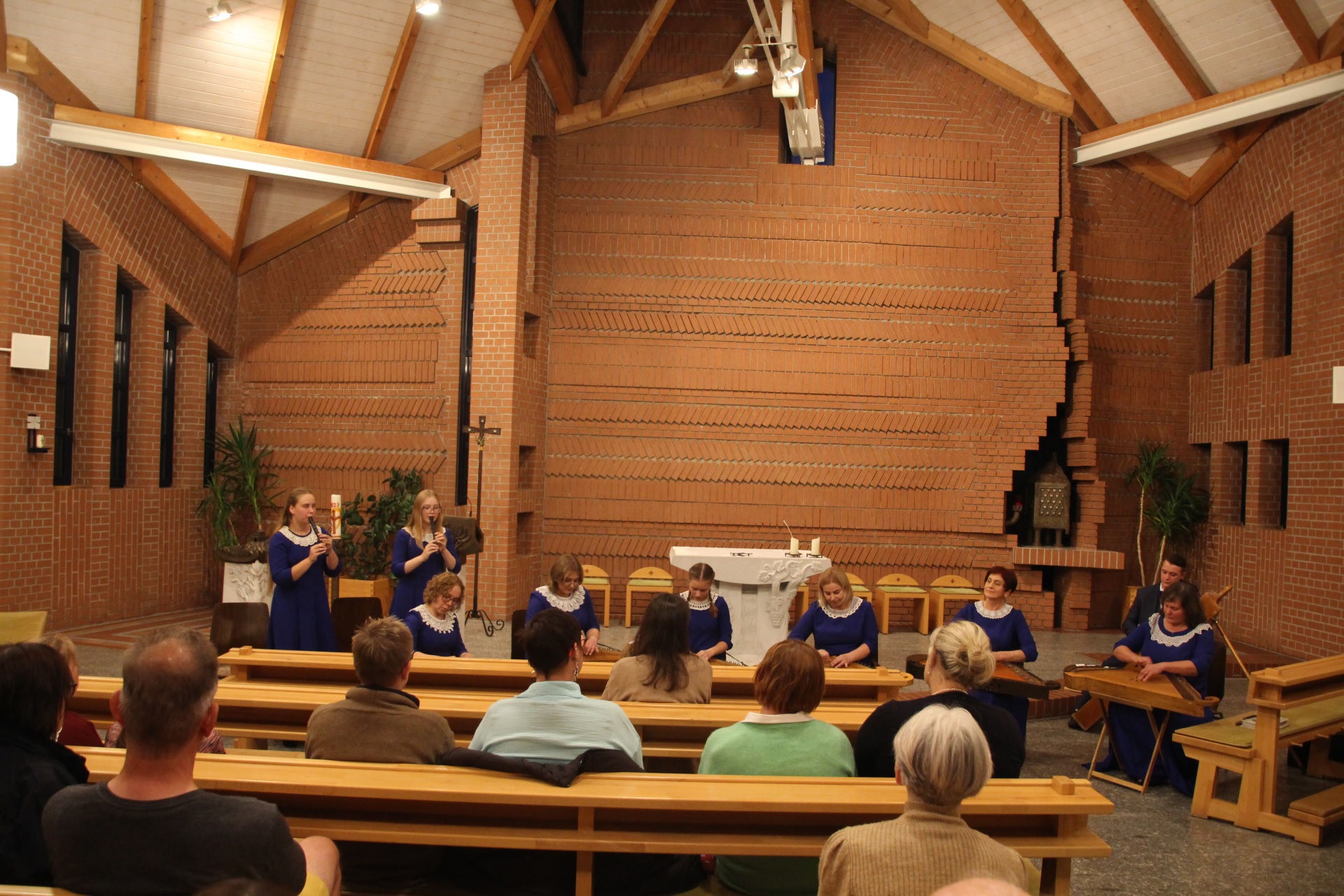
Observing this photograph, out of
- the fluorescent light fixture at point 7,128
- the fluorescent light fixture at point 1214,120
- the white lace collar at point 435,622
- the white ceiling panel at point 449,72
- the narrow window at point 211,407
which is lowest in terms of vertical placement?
the white lace collar at point 435,622


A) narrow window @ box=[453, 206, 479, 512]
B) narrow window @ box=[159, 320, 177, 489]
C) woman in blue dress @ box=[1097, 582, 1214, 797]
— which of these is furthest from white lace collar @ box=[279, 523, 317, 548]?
narrow window @ box=[159, 320, 177, 489]

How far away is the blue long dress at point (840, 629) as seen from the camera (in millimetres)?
5922

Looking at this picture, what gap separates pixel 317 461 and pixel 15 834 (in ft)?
32.2

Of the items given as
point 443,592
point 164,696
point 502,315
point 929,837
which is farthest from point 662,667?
point 502,315

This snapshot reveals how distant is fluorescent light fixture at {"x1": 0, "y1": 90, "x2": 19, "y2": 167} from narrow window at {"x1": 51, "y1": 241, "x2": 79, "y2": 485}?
4961 millimetres

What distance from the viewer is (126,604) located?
1007 centimetres

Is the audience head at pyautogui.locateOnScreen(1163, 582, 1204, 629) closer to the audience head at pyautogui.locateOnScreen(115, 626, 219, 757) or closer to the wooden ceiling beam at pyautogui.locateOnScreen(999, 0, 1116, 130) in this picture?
the audience head at pyautogui.locateOnScreen(115, 626, 219, 757)

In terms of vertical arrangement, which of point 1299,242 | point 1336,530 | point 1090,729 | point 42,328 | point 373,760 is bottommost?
point 1090,729

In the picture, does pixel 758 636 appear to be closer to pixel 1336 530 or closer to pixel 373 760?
pixel 1336 530

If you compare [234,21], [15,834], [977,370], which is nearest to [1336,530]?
[977,370]

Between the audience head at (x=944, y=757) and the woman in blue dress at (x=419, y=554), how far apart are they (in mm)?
4404

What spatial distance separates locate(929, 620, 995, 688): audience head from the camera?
341cm

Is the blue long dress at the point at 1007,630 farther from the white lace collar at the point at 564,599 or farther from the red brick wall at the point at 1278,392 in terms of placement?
the red brick wall at the point at 1278,392

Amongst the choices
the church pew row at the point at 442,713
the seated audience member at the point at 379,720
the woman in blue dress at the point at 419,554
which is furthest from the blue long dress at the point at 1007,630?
the seated audience member at the point at 379,720
